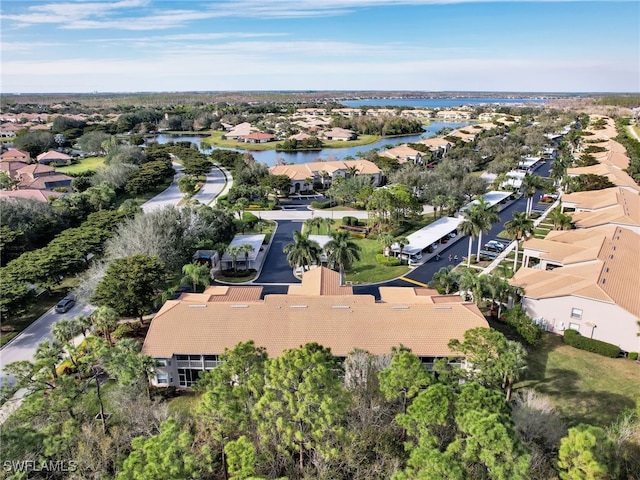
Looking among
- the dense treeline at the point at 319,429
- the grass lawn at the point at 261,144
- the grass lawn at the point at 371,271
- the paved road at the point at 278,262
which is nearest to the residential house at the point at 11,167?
the grass lawn at the point at 261,144

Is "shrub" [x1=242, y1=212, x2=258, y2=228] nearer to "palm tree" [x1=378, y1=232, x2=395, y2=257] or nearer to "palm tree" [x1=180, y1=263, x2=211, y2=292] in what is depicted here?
"palm tree" [x1=378, y1=232, x2=395, y2=257]

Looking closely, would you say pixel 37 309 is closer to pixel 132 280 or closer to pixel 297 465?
pixel 132 280

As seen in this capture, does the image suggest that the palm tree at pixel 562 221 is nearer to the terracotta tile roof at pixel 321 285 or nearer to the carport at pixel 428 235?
the carport at pixel 428 235

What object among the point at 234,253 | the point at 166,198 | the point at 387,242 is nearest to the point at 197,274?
the point at 234,253

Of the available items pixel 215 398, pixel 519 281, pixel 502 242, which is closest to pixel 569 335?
pixel 519 281

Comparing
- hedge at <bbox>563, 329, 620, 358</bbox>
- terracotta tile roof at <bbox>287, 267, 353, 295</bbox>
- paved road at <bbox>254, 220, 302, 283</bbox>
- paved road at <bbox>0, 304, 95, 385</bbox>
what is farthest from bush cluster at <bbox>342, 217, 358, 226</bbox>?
paved road at <bbox>0, 304, 95, 385</bbox>

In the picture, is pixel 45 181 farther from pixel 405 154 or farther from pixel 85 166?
pixel 405 154
